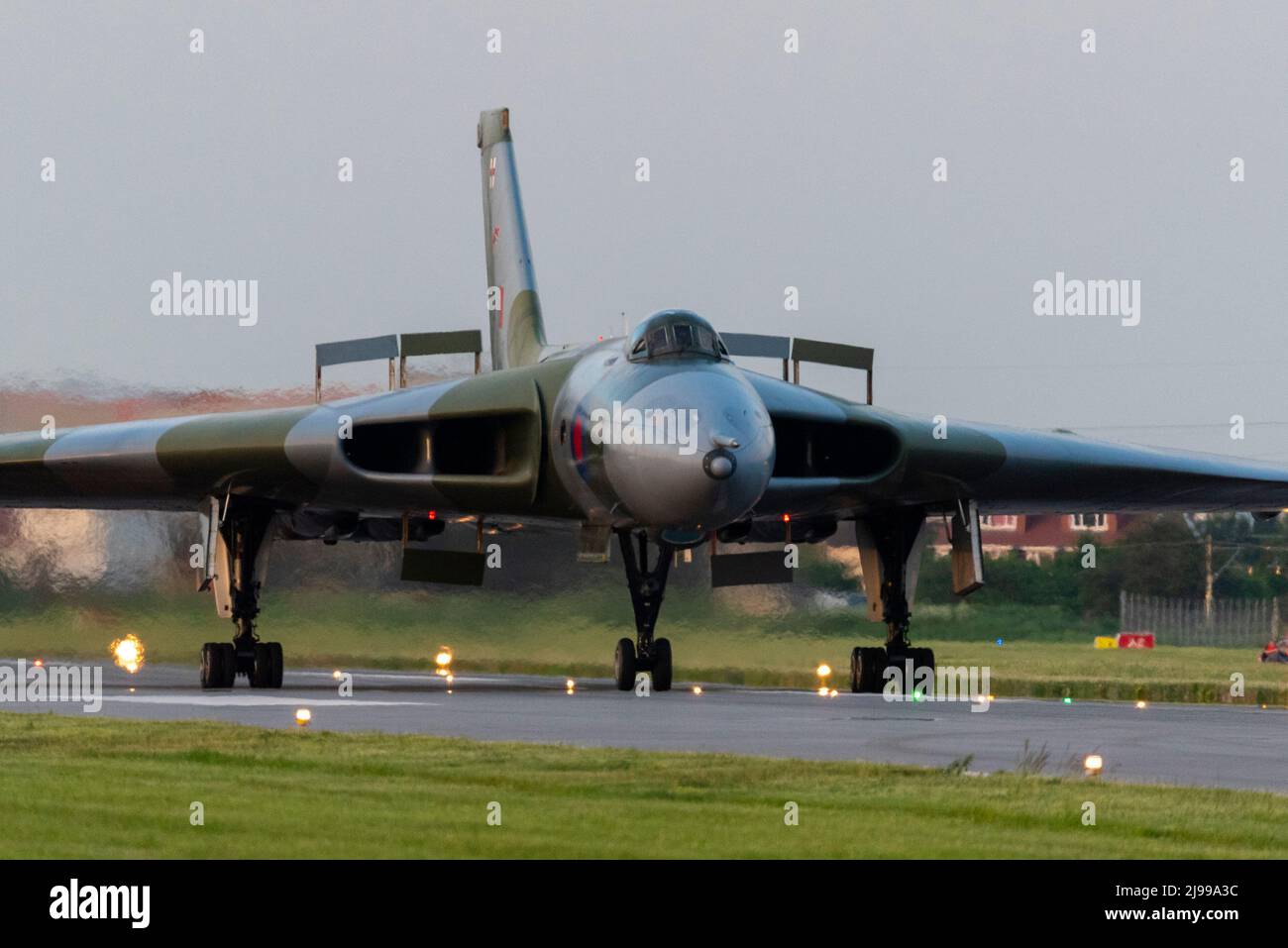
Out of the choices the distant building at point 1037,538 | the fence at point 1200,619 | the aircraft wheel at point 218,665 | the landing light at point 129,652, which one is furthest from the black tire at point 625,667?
the fence at point 1200,619

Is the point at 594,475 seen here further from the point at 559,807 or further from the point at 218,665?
the point at 559,807

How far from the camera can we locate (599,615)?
23.6m

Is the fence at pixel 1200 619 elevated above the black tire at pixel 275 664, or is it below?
above

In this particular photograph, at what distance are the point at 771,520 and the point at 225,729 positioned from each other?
32.8 ft

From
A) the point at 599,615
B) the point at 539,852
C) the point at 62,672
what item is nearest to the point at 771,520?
the point at 599,615

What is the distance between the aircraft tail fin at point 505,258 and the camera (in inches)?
1038

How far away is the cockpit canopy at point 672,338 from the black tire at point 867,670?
14.0 feet

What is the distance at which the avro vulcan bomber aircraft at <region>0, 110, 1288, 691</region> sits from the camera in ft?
63.9

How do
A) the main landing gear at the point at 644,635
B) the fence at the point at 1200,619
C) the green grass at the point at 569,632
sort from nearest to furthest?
the main landing gear at the point at 644,635
the green grass at the point at 569,632
the fence at the point at 1200,619

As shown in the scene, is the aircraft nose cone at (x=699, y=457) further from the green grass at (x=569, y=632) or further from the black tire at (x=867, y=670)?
the green grass at (x=569, y=632)

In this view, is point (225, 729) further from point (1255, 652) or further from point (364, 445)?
point (1255, 652)

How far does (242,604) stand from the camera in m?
21.8

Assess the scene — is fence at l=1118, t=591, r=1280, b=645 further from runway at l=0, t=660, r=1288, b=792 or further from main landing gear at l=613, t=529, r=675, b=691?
runway at l=0, t=660, r=1288, b=792

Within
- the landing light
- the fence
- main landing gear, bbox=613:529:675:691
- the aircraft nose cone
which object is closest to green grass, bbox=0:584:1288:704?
the landing light
